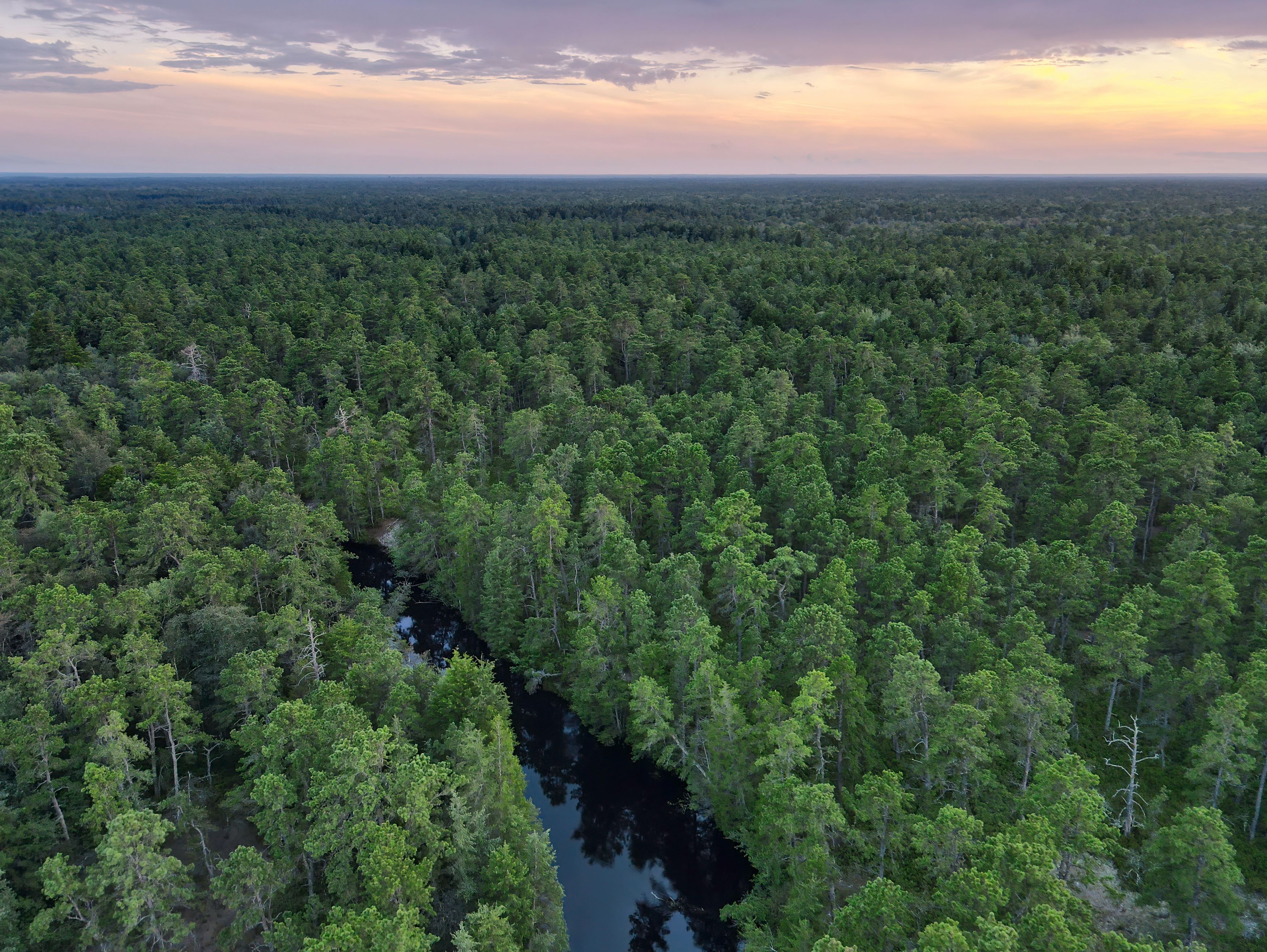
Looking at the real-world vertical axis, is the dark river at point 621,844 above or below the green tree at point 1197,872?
below

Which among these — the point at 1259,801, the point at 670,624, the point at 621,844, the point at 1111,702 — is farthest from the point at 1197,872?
the point at 621,844

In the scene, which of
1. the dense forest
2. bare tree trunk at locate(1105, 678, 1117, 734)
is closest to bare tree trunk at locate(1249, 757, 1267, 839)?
the dense forest

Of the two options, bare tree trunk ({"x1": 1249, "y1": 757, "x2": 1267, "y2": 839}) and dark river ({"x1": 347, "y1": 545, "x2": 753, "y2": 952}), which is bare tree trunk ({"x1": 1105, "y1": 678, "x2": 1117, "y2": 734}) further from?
dark river ({"x1": 347, "y1": 545, "x2": 753, "y2": 952})

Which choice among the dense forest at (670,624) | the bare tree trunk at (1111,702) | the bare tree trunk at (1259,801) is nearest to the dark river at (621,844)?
the dense forest at (670,624)

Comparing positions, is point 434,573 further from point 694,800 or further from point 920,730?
point 920,730

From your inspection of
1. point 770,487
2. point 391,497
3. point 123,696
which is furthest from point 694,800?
point 391,497

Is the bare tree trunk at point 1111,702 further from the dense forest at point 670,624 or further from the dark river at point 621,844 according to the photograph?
Result: the dark river at point 621,844

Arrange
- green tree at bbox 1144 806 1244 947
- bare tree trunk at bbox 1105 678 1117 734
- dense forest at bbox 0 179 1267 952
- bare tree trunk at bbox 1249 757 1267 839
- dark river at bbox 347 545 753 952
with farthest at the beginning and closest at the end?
bare tree trunk at bbox 1105 678 1117 734 → dark river at bbox 347 545 753 952 → bare tree trunk at bbox 1249 757 1267 839 → dense forest at bbox 0 179 1267 952 → green tree at bbox 1144 806 1244 947
